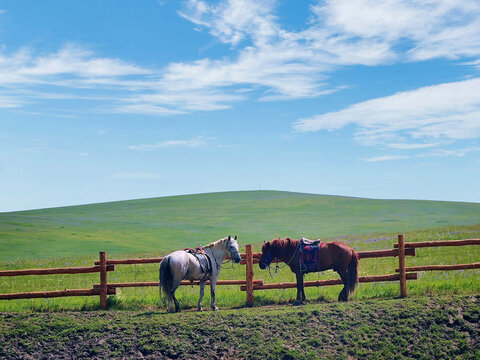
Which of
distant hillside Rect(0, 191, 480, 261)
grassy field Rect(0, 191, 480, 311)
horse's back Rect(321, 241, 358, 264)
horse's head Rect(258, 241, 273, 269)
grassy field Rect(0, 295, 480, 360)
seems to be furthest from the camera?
distant hillside Rect(0, 191, 480, 261)

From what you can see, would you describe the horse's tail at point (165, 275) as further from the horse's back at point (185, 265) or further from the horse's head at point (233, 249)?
the horse's head at point (233, 249)

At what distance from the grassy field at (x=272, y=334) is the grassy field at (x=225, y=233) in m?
1.80

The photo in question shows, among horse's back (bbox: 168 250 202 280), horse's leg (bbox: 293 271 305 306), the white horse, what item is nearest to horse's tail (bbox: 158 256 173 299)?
the white horse

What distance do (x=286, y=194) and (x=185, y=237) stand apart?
37.5 metres

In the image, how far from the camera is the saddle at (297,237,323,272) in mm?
14633

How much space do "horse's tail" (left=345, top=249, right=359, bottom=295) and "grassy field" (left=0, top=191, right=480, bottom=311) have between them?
0.94 meters

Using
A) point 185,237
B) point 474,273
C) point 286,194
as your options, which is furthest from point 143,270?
point 286,194

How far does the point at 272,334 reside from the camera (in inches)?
504

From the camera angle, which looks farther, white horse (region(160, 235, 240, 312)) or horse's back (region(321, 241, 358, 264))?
horse's back (region(321, 241, 358, 264))

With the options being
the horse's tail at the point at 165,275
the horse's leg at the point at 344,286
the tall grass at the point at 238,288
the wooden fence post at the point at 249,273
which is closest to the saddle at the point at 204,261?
the horse's tail at the point at 165,275

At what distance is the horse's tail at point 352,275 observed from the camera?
14.6 m

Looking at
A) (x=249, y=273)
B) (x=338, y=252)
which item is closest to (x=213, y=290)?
(x=249, y=273)

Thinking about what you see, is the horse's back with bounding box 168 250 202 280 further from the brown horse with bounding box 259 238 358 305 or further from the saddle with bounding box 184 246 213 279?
the brown horse with bounding box 259 238 358 305

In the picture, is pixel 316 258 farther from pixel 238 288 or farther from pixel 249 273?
pixel 238 288
